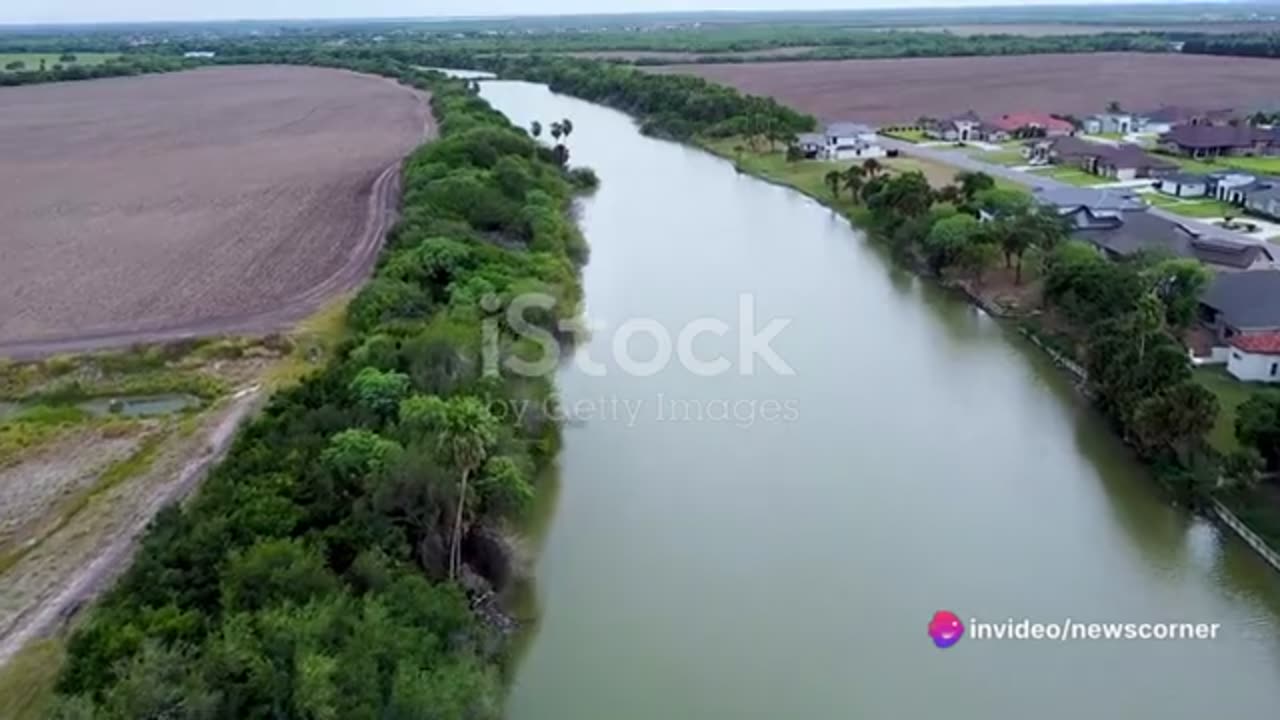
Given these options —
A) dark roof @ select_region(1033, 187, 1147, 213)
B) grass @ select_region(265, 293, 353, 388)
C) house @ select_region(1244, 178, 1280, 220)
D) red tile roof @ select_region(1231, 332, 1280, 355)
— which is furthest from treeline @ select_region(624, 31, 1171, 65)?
red tile roof @ select_region(1231, 332, 1280, 355)

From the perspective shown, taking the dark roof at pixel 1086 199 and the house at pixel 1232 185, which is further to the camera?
the house at pixel 1232 185

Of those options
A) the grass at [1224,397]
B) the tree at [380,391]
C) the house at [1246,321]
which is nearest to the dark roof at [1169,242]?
the house at [1246,321]

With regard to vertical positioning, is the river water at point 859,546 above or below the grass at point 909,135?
below

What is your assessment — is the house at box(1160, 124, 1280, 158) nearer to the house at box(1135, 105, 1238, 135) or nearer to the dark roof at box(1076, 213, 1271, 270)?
the house at box(1135, 105, 1238, 135)

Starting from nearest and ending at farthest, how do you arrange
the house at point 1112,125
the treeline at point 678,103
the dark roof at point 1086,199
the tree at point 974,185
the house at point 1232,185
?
the dark roof at point 1086,199
the tree at point 974,185
the house at point 1232,185
the treeline at point 678,103
the house at point 1112,125

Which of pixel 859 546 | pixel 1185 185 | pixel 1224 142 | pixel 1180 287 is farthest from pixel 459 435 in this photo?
pixel 1224 142

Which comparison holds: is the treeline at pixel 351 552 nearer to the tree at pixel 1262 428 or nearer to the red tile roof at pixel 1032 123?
the tree at pixel 1262 428

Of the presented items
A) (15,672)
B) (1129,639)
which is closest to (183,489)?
(15,672)

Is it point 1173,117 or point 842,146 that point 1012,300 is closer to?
point 842,146
